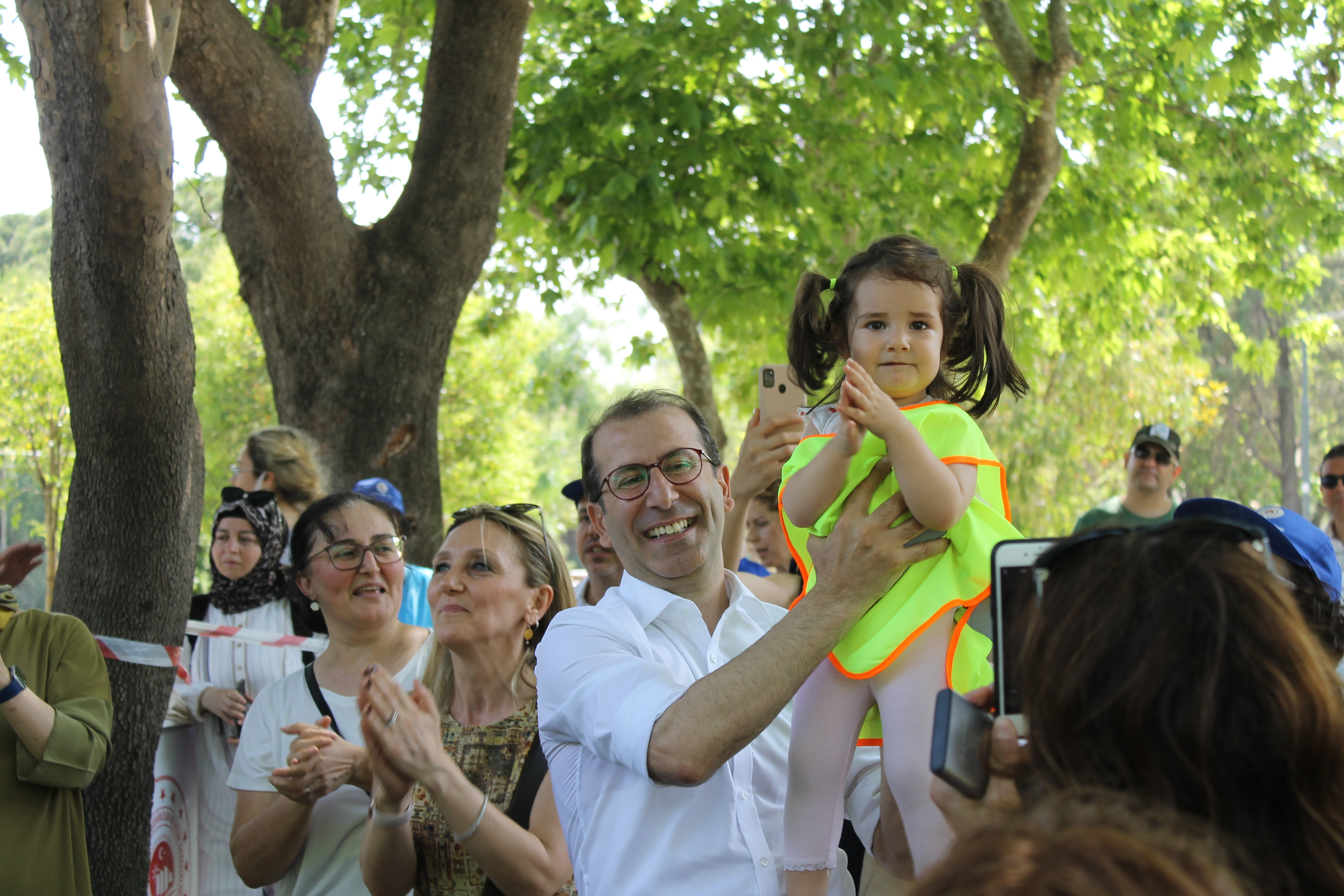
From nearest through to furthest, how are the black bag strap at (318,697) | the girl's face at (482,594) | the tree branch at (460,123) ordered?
the girl's face at (482,594) < the black bag strap at (318,697) < the tree branch at (460,123)

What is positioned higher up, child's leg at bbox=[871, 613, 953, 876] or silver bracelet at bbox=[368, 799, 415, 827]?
child's leg at bbox=[871, 613, 953, 876]

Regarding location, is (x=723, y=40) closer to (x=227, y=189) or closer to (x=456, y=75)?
(x=456, y=75)

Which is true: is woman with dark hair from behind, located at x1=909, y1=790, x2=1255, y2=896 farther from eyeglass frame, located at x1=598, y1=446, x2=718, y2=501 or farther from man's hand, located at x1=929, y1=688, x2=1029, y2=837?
eyeglass frame, located at x1=598, y1=446, x2=718, y2=501

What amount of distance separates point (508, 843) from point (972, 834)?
6.61 feet

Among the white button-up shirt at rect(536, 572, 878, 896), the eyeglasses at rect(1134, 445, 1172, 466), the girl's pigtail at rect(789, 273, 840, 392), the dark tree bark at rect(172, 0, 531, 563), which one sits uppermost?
the dark tree bark at rect(172, 0, 531, 563)

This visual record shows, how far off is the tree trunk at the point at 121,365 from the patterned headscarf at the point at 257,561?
0.40 metres

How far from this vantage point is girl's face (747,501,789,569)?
6016 millimetres

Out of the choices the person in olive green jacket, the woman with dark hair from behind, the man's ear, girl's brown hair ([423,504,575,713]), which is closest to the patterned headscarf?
the person in olive green jacket

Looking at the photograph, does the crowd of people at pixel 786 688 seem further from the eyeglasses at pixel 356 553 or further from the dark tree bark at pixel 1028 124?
the dark tree bark at pixel 1028 124

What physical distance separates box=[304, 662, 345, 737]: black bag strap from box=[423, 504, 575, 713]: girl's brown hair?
1.03 ft

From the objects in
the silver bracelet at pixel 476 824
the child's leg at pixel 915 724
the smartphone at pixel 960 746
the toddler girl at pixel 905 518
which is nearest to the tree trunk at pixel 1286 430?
the toddler girl at pixel 905 518

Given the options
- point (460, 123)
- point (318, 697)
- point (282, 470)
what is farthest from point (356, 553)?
point (460, 123)

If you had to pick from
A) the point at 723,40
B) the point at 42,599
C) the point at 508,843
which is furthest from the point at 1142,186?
the point at 42,599

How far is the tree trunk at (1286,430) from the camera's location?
2822 cm
